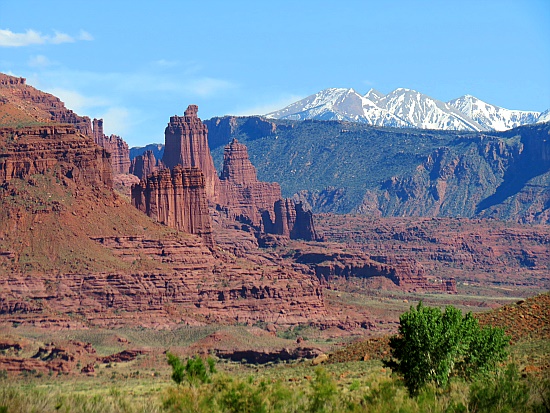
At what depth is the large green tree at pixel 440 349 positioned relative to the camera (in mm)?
57000

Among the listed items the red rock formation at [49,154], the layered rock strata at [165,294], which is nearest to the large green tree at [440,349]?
the layered rock strata at [165,294]

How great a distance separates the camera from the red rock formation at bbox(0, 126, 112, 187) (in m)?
160

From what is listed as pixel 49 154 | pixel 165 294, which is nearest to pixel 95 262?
pixel 165 294

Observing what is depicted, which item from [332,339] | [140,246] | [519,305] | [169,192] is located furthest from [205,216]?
[519,305]

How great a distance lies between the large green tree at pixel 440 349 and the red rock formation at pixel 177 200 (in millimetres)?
119569

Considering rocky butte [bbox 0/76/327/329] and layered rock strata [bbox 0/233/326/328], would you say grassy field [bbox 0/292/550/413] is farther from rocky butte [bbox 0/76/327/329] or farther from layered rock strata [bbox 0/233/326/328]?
rocky butte [bbox 0/76/327/329]

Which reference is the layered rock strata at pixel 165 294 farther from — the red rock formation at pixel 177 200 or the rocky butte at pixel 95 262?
the red rock formation at pixel 177 200

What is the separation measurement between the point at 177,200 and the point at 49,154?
959 inches

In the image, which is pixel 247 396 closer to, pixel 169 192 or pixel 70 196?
pixel 70 196

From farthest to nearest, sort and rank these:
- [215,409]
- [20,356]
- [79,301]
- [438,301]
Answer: [438,301]
[79,301]
[20,356]
[215,409]

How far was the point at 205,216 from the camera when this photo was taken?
185 m

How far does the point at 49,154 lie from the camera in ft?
529

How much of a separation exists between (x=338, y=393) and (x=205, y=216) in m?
130

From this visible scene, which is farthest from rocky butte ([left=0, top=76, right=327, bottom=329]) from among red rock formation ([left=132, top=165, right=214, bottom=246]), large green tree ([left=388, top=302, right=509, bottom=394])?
large green tree ([left=388, top=302, right=509, bottom=394])
